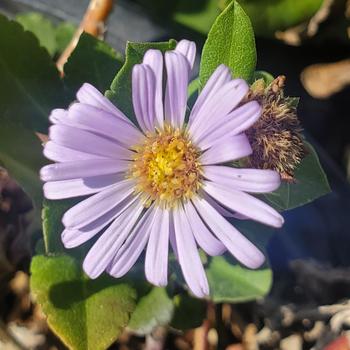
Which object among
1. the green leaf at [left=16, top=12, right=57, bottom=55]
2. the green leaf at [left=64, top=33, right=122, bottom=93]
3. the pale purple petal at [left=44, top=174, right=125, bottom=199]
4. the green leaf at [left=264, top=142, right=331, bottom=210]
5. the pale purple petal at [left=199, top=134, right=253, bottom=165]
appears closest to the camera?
the pale purple petal at [left=199, top=134, right=253, bottom=165]

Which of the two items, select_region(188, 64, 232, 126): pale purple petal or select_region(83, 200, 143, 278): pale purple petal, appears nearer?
select_region(188, 64, 232, 126): pale purple petal

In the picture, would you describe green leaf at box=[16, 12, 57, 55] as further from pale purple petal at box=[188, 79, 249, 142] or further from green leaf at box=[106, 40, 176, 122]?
pale purple petal at box=[188, 79, 249, 142]

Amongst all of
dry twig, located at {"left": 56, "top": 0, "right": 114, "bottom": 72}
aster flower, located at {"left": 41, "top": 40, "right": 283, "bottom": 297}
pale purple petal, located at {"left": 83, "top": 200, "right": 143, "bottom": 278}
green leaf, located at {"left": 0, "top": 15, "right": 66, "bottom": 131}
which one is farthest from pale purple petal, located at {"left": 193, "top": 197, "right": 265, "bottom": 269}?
dry twig, located at {"left": 56, "top": 0, "right": 114, "bottom": 72}

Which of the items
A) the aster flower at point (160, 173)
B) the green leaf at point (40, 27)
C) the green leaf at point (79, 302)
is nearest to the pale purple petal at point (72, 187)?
the aster flower at point (160, 173)

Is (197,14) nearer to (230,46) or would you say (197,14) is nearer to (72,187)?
(230,46)

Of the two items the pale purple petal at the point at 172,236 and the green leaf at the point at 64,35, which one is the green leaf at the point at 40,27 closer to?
the green leaf at the point at 64,35

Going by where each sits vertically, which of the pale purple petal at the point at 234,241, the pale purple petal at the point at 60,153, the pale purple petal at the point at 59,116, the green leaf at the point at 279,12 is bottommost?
the pale purple petal at the point at 60,153

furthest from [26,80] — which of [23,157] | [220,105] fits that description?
[220,105]
